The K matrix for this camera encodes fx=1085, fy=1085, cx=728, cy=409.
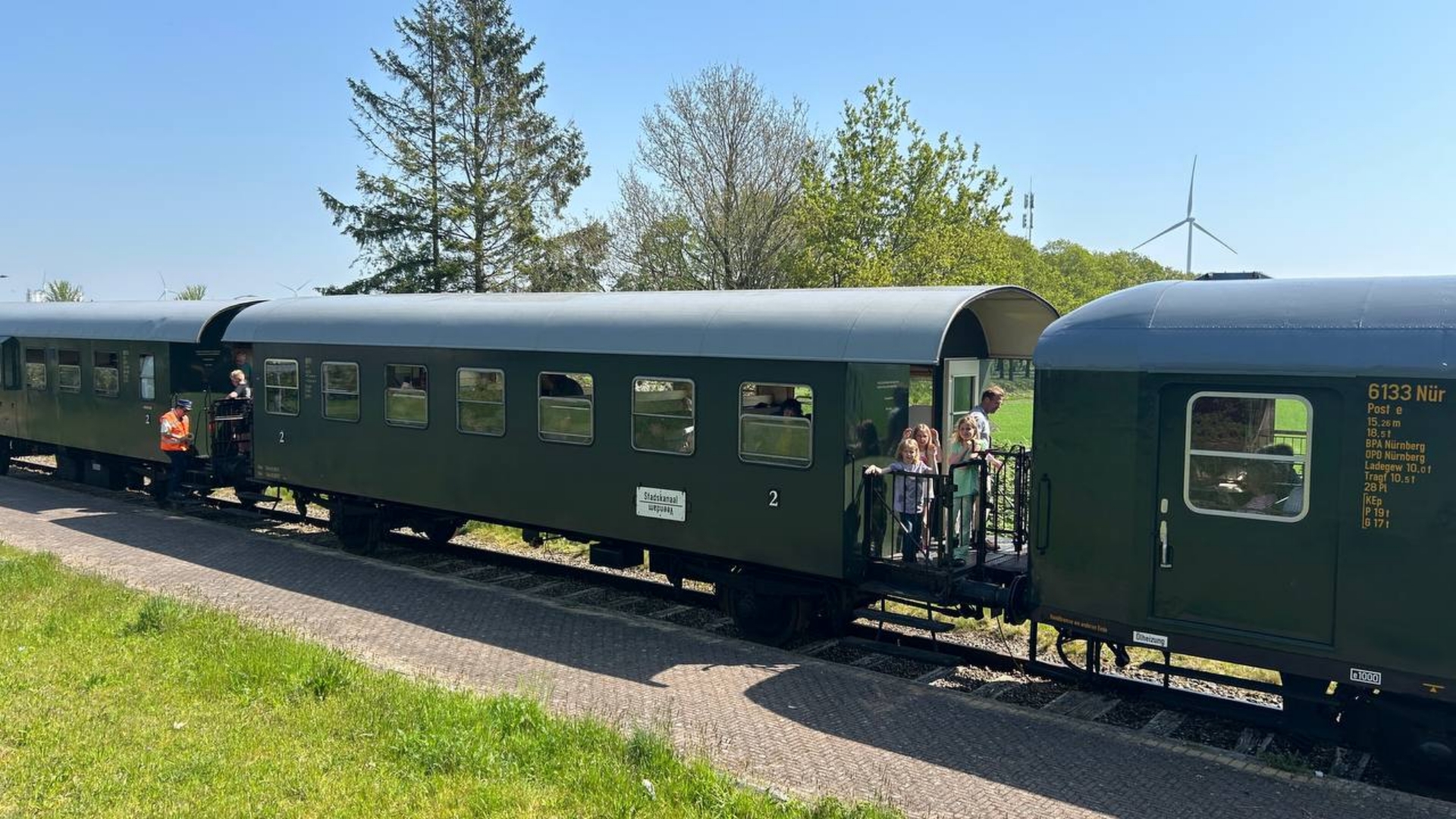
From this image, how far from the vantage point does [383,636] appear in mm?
10828

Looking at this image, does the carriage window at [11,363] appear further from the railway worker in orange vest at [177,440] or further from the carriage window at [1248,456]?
the carriage window at [1248,456]

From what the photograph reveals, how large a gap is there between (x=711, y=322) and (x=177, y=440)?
11.0 meters

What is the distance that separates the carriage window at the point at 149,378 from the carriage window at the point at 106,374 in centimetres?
89

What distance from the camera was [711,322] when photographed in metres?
11.0

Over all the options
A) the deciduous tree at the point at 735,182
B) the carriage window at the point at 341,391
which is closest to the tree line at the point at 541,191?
the deciduous tree at the point at 735,182

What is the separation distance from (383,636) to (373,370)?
496 cm

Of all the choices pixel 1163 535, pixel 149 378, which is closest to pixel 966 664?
pixel 1163 535

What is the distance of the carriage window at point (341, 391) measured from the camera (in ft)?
49.1

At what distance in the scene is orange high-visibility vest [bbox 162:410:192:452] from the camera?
1744cm

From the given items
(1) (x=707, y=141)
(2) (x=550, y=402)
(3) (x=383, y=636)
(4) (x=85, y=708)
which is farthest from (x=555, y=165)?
(4) (x=85, y=708)

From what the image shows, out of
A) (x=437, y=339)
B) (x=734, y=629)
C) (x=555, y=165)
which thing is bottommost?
(x=734, y=629)

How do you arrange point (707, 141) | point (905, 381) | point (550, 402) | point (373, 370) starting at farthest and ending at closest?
point (707, 141) < point (373, 370) < point (550, 402) < point (905, 381)

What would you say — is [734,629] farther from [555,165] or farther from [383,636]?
[555,165]

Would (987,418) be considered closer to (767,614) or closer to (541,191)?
(767,614)
